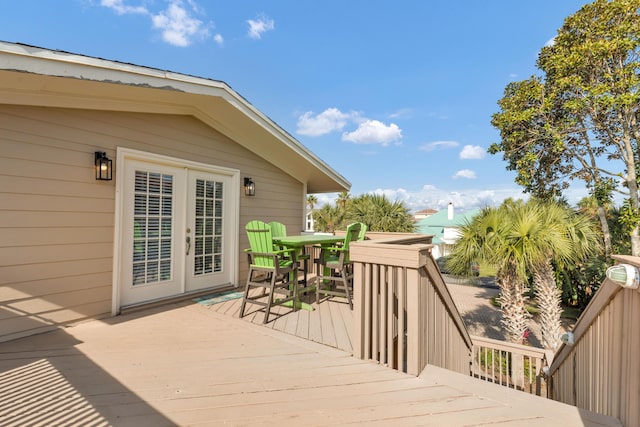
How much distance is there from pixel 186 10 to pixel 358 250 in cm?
793

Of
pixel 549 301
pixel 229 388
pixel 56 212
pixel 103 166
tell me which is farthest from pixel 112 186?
pixel 549 301

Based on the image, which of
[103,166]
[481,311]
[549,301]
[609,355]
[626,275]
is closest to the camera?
[626,275]

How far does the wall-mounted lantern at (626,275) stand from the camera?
53.9 inches

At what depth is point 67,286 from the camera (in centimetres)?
310

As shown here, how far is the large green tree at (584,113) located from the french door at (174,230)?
8.36 metres

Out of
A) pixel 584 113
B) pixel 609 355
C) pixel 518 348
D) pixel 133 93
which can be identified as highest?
pixel 584 113

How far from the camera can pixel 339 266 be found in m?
3.87

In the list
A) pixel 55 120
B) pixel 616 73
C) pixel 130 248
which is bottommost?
pixel 130 248

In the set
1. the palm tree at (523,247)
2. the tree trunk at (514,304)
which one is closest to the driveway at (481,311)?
the tree trunk at (514,304)

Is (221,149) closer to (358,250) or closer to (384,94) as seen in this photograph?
(358,250)

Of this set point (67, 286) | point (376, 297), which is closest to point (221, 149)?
point (67, 286)

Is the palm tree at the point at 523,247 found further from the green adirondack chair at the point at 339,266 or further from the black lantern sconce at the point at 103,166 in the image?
the black lantern sconce at the point at 103,166

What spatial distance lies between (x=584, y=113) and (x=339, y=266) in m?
8.96

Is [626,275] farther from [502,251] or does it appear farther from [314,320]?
[502,251]
